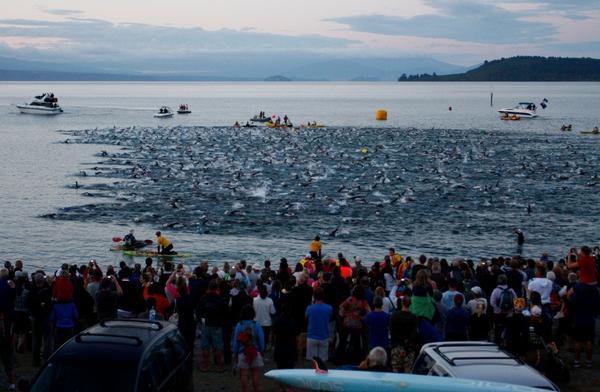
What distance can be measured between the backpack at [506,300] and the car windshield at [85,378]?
7.41 meters

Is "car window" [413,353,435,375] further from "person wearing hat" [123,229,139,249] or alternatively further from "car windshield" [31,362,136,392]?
"person wearing hat" [123,229,139,249]

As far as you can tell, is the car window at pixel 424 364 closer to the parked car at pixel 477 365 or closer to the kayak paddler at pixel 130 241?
the parked car at pixel 477 365

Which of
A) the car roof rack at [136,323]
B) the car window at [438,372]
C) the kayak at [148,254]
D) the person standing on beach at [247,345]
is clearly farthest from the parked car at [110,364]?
the kayak at [148,254]

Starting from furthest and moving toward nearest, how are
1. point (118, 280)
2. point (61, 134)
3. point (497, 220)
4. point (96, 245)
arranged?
point (61, 134) → point (497, 220) → point (96, 245) → point (118, 280)

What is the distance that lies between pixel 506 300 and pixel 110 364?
7643 millimetres

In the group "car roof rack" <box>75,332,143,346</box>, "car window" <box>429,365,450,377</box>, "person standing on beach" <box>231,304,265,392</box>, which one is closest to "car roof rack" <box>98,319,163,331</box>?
"car roof rack" <box>75,332,143,346</box>

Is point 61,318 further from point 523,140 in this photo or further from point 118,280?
point 523,140

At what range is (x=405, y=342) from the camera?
11906mm

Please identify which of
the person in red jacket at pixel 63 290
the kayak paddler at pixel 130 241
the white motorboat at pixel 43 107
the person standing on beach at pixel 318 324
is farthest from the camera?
the white motorboat at pixel 43 107

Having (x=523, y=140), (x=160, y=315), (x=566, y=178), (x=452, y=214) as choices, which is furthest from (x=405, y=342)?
(x=523, y=140)

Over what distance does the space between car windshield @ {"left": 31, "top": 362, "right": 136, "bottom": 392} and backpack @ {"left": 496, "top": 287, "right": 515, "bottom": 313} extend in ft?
24.3

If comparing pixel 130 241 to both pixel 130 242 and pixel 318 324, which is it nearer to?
pixel 130 242

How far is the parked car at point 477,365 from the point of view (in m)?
8.79

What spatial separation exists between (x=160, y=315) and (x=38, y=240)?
2429 cm
